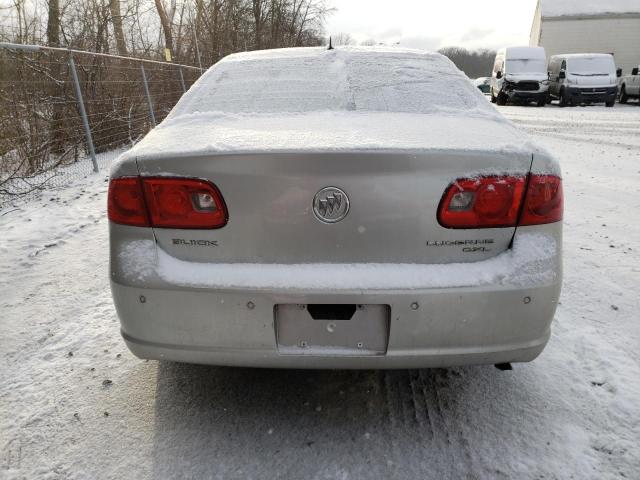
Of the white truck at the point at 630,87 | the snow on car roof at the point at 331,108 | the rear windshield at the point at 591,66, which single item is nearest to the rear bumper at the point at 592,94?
the rear windshield at the point at 591,66

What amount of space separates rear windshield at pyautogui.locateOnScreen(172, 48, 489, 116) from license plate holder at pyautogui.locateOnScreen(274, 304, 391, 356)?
1073 mm

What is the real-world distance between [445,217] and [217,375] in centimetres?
138

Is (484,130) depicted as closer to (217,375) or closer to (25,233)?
(217,375)

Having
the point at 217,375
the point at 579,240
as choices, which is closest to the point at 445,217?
the point at 217,375

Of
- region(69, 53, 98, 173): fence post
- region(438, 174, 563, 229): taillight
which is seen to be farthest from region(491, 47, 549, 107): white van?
region(438, 174, 563, 229): taillight

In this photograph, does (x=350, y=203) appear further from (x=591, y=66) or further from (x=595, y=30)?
(x=595, y=30)

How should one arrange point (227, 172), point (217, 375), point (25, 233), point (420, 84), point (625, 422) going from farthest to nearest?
point (25, 233) → point (420, 84) → point (217, 375) → point (625, 422) → point (227, 172)

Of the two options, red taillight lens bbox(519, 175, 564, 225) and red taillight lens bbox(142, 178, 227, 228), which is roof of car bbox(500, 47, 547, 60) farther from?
red taillight lens bbox(142, 178, 227, 228)

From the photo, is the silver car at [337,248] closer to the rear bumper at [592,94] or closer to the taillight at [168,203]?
the taillight at [168,203]

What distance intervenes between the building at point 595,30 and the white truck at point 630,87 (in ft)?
43.3

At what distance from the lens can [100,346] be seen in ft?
8.70

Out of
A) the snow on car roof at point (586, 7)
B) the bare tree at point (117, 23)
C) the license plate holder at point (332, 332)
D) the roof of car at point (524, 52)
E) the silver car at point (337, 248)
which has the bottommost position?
the license plate holder at point (332, 332)

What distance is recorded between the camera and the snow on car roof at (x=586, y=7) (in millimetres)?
35053

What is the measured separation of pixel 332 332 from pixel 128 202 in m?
0.89
